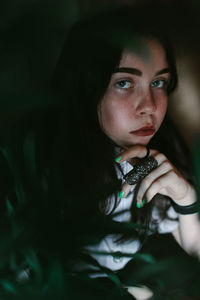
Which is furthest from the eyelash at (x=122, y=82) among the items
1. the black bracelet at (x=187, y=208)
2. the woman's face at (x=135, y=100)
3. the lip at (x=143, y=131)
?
the black bracelet at (x=187, y=208)

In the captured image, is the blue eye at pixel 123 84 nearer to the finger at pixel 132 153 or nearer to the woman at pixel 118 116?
the woman at pixel 118 116

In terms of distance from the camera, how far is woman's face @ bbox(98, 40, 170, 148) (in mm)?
530

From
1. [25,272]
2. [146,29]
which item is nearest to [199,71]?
[146,29]

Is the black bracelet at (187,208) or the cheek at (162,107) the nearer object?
the cheek at (162,107)

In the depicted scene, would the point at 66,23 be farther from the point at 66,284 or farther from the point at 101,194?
the point at 66,284

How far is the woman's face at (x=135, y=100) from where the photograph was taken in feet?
1.74

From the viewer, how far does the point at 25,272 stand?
53 centimetres

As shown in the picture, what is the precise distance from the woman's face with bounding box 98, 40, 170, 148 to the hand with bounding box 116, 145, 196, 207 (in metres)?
0.04

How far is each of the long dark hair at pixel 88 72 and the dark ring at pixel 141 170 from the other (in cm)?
6

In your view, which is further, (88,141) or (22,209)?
(88,141)

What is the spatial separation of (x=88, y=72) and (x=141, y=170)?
24 cm

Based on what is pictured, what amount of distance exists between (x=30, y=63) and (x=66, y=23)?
10 centimetres

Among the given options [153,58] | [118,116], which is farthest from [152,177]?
[153,58]

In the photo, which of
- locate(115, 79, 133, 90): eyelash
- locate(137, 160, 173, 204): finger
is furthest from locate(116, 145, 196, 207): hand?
locate(115, 79, 133, 90): eyelash
